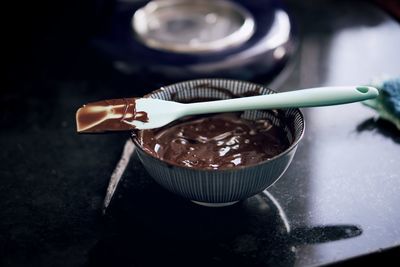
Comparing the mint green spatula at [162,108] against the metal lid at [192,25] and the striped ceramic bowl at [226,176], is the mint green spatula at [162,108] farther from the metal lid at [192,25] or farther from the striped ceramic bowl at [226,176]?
the metal lid at [192,25]

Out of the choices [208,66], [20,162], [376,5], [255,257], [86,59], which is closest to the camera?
[255,257]

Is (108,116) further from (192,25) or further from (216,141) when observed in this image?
(192,25)

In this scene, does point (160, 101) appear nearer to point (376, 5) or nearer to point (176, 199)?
point (176, 199)

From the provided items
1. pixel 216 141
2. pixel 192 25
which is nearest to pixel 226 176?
pixel 216 141

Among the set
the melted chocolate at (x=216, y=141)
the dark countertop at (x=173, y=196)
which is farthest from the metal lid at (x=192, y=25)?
the melted chocolate at (x=216, y=141)

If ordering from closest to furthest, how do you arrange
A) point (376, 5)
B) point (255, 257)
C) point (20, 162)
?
point (255, 257)
point (20, 162)
point (376, 5)

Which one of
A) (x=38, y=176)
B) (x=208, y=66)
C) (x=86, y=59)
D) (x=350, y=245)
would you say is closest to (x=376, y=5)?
(x=208, y=66)
